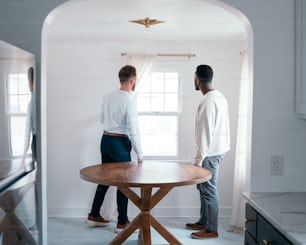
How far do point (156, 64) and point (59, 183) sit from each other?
1.72 meters

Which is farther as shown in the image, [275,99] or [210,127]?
[210,127]

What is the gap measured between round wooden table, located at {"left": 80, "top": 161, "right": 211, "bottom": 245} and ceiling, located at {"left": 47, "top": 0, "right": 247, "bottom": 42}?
3.60ft

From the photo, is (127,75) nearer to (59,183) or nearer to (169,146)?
(169,146)

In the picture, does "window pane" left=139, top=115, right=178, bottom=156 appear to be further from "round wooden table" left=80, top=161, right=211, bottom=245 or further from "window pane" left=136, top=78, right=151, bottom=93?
"round wooden table" left=80, top=161, right=211, bottom=245

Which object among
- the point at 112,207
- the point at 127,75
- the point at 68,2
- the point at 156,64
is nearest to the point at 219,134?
the point at 127,75

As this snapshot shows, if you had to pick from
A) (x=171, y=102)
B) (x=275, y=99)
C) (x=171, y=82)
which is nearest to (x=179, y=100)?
(x=171, y=102)

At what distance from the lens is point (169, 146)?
4254 millimetres

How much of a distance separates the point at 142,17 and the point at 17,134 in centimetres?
179

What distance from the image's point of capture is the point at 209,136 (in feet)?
10.6

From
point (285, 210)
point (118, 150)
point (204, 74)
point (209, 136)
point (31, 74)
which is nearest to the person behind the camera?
point (285, 210)

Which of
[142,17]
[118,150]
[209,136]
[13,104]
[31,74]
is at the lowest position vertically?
[118,150]

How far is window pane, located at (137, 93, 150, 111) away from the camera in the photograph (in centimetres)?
424

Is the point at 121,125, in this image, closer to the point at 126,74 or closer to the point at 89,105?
the point at 126,74

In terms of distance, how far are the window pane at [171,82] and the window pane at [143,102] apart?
24 cm
